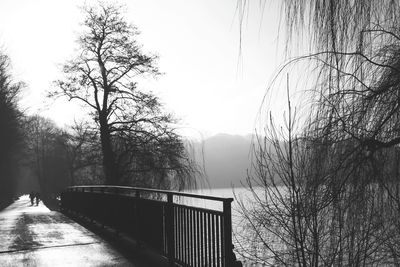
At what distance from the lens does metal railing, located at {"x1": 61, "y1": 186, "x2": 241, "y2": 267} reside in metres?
4.47

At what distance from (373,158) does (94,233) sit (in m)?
8.97

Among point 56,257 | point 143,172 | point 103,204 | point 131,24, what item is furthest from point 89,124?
point 56,257

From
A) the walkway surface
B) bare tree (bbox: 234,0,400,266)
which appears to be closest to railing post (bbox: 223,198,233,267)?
bare tree (bbox: 234,0,400,266)

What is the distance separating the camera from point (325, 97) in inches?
113

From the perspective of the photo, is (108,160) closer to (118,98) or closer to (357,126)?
(118,98)

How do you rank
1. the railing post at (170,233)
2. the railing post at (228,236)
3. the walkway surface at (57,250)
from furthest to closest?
the walkway surface at (57,250)
the railing post at (170,233)
the railing post at (228,236)

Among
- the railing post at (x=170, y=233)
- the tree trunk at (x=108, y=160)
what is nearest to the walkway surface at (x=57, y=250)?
the railing post at (x=170, y=233)

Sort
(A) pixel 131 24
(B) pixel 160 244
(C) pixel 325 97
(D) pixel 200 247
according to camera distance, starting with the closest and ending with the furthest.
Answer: (C) pixel 325 97
(D) pixel 200 247
(B) pixel 160 244
(A) pixel 131 24

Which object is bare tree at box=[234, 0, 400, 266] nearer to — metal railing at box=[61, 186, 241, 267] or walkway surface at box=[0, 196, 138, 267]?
metal railing at box=[61, 186, 241, 267]

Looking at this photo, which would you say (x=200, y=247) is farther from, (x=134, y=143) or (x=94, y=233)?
(x=134, y=143)

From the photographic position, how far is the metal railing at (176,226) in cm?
447

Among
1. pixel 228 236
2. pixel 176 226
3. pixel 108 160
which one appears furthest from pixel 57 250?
pixel 108 160

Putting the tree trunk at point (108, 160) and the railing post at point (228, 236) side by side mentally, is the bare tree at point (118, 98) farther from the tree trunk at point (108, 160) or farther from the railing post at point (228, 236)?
the railing post at point (228, 236)

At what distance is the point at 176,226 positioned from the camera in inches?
232
